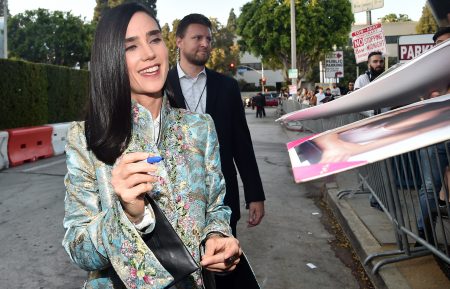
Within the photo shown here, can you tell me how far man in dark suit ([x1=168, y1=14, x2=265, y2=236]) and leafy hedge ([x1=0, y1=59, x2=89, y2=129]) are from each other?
819 cm

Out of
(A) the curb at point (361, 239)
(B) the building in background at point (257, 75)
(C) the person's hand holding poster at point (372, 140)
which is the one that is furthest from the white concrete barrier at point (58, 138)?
(B) the building in background at point (257, 75)

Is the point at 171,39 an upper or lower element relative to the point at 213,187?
upper

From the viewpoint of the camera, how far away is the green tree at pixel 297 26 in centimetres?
3341

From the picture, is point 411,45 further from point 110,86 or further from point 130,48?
point 110,86

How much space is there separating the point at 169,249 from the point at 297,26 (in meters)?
33.8

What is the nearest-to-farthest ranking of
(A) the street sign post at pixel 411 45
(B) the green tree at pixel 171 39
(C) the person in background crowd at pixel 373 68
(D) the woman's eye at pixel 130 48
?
(D) the woman's eye at pixel 130 48 → (C) the person in background crowd at pixel 373 68 → (A) the street sign post at pixel 411 45 → (B) the green tree at pixel 171 39

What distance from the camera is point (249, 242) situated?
5125mm

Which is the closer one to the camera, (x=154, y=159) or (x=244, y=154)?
(x=154, y=159)

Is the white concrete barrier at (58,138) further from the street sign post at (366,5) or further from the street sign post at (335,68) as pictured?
the street sign post at (335,68)

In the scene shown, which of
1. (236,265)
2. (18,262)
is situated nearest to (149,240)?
(236,265)

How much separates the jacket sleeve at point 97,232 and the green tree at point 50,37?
54.0 m

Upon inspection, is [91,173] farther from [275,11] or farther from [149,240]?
[275,11]

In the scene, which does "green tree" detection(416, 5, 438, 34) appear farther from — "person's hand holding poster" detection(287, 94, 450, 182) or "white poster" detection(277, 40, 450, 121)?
"person's hand holding poster" detection(287, 94, 450, 182)

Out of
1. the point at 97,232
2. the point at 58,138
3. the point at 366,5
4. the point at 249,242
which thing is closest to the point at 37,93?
the point at 58,138
